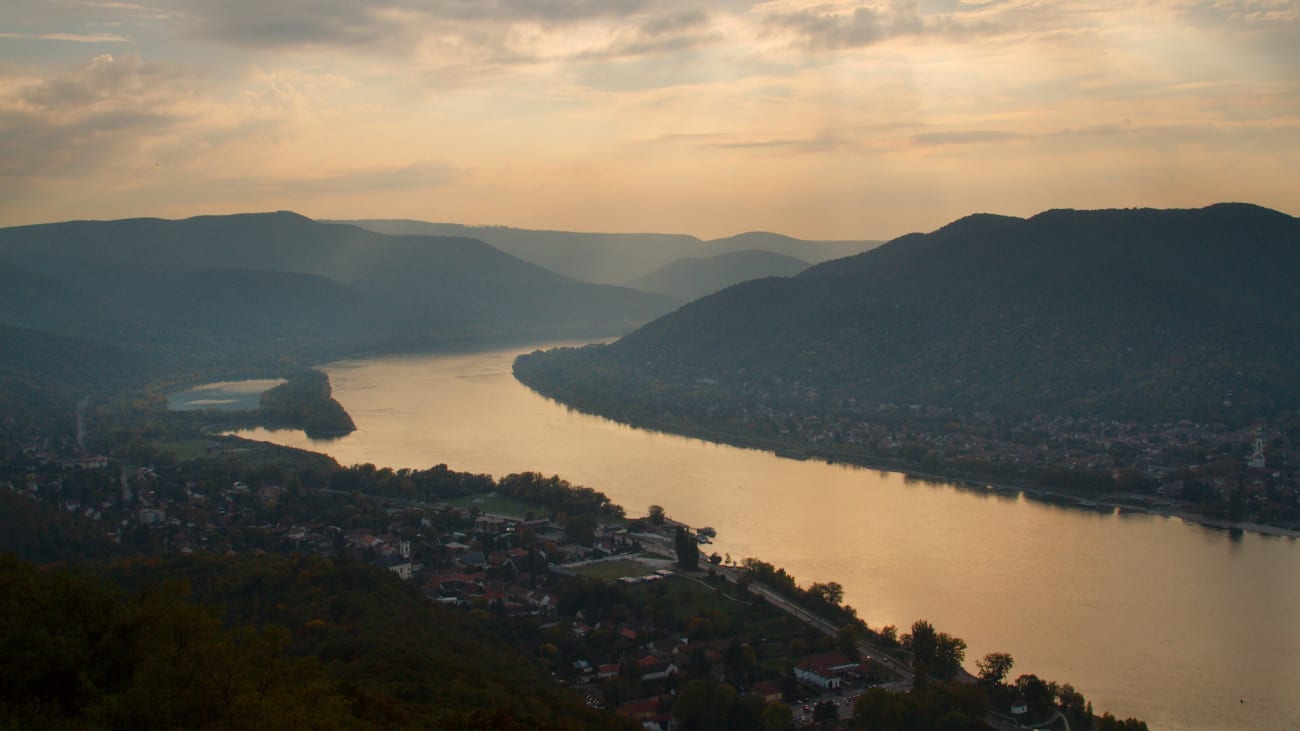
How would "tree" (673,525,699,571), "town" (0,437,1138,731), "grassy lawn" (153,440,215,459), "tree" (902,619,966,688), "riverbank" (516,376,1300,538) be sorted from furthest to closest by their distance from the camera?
"grassy lawn" (153,440,215,459)
"riverbank" (516,376,1300,538)
"tree" (673,525,699,571)
"tree" (902,619,966,688)
"town" (0,437,1138,731)

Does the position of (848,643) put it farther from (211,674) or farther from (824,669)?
(211,674)

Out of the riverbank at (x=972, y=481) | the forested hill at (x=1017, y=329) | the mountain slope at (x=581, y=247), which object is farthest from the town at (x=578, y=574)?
the mountain slope at (x=581, y=247)

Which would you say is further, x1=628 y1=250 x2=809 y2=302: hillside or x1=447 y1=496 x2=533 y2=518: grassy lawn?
x1=628 y1=250 x2=809 y2=302: hillside

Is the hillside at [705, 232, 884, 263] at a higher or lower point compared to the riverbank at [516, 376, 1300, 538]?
higher

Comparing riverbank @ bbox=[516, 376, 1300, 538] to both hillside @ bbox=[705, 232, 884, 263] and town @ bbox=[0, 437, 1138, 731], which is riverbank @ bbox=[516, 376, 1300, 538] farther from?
hillside @ bbox=[705, 232, 884, 263]

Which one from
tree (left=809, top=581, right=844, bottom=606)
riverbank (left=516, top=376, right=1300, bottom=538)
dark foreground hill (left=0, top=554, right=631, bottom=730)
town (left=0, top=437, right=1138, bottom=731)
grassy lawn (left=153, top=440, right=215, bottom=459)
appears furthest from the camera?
grassy lawn (left=153, top=440, right=215, bottom=459)

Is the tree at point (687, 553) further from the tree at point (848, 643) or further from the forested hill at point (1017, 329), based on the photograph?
the forested hill at point (1017, 329)

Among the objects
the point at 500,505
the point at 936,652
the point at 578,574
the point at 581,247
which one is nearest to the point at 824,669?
the point at 936,652

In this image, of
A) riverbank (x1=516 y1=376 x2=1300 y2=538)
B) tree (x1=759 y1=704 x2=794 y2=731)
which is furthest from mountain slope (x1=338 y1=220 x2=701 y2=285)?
tree (x1=759 y1=704 x2=794 y2=731)
